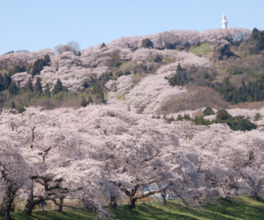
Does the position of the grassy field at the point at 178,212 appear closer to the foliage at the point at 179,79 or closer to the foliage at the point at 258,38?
the foliage at the point at 179,79

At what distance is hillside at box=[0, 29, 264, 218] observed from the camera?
981 inches

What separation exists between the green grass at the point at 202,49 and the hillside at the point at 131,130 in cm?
983

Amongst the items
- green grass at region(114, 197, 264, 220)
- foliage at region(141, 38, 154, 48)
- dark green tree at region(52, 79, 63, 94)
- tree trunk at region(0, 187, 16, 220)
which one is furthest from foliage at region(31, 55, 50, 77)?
tree trunk at region(0, 187, 16, 220)

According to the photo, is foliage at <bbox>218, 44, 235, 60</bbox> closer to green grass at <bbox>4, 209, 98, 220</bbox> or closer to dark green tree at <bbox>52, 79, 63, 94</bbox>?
dark green tree at <bbox>52, 79, 63, 94</bbox>

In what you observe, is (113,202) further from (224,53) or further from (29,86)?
(224,53)

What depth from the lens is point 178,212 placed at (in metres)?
35.0

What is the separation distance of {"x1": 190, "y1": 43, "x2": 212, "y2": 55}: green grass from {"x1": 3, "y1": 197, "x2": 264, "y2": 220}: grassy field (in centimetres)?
10420

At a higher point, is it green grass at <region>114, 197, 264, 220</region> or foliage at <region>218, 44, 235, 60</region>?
foliage at <region>218, 44, 235, 60</region>

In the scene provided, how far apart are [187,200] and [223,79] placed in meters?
83.5

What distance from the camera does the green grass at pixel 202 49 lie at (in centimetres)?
14639

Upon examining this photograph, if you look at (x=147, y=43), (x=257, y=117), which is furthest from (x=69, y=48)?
(x=257, y=117)

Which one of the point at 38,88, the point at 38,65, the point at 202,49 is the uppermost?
the point at 202,49

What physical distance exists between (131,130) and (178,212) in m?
7.46

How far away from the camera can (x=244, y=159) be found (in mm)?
45312
